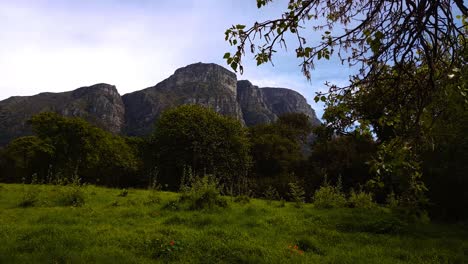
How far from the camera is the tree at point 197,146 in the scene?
4709cm

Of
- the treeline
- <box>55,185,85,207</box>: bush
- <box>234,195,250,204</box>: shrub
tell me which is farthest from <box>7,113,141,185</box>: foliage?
<box>234,195,250,204</box>: shrub

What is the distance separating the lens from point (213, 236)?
12.0m

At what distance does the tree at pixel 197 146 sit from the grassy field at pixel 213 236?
2872cm

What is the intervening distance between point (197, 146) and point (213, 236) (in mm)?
35151

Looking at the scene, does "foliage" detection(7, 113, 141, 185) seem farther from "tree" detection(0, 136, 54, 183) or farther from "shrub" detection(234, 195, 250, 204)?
"shrub" detection(234, 195, 250, 204)

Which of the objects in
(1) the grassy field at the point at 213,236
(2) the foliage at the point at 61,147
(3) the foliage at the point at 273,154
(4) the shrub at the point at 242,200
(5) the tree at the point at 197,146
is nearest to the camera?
(1) the grassy field at the point at 213,236

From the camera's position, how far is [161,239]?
434 inches

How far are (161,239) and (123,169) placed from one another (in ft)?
199

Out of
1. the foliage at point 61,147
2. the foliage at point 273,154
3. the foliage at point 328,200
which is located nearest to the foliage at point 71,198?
the foliage at point 328,200

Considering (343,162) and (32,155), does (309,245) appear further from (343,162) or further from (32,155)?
(32,155)

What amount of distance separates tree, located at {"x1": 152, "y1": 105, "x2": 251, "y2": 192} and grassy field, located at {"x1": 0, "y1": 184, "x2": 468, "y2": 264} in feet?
94.2

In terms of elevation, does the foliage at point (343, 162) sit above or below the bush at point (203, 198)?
above

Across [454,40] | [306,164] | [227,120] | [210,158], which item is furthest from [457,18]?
[306,164]

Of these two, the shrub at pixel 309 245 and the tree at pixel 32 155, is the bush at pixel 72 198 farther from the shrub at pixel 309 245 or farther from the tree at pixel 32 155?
the tree at pixel 32 155
